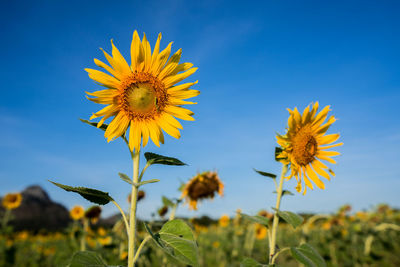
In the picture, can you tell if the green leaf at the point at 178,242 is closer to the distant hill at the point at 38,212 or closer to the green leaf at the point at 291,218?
the green leaf at the point at 291,218

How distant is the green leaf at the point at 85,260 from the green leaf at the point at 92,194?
0.97 ft

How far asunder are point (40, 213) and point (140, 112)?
19976 mm

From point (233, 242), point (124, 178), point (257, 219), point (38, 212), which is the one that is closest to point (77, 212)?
point (233, 242)

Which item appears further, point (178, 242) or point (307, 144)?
point (307, 144)

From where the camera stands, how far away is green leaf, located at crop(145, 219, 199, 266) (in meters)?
1.44

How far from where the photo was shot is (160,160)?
1785 mm

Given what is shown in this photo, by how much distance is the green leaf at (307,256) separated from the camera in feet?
6.28

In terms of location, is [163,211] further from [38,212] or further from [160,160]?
[38,212]

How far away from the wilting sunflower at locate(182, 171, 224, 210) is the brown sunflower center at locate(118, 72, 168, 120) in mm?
2650

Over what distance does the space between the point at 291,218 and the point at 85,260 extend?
1401 millimetres

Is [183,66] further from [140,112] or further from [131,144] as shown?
[131,144]

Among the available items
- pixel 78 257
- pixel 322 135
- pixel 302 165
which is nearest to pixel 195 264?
pixel 78 257

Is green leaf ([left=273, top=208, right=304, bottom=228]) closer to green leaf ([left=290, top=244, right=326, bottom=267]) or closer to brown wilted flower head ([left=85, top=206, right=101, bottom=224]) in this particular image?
green leaf ([left=290, top=244, right=326, bottom=267])

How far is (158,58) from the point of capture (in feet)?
6.16
